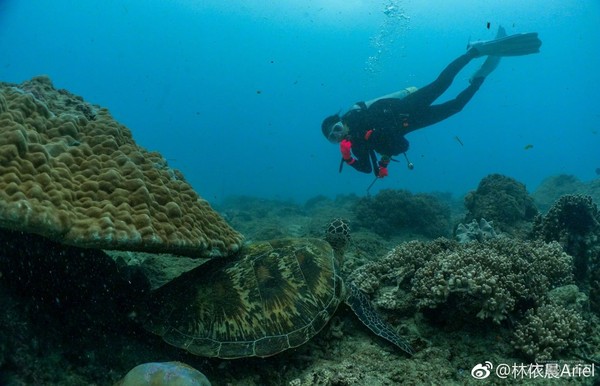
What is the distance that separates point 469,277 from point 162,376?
2.82m

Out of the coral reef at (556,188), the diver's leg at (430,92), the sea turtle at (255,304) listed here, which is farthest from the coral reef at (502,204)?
the coral reef at (556,188)

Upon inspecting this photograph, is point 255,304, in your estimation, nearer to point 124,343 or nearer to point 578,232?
point 124,343

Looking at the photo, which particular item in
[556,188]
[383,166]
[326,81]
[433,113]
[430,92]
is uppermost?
Answer: [326,81]

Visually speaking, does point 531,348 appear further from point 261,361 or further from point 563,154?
point 563,154

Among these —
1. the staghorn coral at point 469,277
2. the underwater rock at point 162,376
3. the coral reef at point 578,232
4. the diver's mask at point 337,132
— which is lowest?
the underwater rock at point 162,376

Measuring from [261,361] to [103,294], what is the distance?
65.4 inches

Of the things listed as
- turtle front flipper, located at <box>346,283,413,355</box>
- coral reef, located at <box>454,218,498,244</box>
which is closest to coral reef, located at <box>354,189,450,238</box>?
coral reef, located at <box>454,218,498,244</box>

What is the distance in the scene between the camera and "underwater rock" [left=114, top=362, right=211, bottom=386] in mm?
2197

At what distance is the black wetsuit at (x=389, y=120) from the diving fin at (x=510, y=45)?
364cm

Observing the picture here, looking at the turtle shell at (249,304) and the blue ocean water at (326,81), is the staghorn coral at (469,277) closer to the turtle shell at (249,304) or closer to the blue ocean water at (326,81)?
the turtle shell at (249,304)

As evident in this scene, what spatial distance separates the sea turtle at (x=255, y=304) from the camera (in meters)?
3.11

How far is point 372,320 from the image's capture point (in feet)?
11.3

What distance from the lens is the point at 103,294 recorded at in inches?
129

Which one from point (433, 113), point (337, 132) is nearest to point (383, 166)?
point (337, 132)
